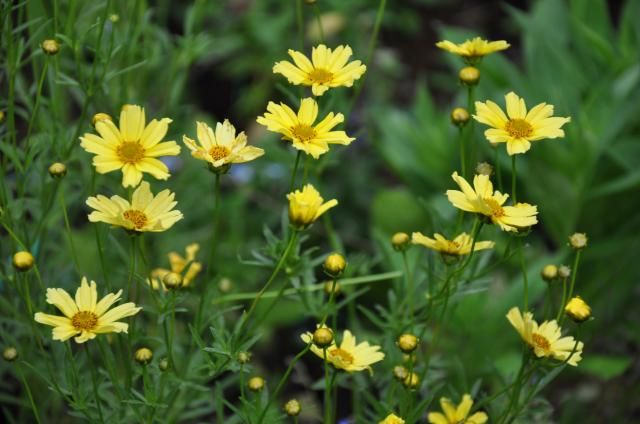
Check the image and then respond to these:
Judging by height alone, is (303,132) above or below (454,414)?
above

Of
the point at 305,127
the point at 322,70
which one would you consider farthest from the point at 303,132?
the point at 322,70

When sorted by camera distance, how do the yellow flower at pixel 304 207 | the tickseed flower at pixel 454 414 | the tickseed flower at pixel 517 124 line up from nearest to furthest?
the yellow flower at pixel 304 207
the tickseed flower at pixel 517 124
the tickseed flower at pixel 454 414

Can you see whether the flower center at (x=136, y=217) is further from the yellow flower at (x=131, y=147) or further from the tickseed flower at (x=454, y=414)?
the tickseed flower at (x=454, y=414)

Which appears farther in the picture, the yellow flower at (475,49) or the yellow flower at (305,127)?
the yellow flower at (475,49)

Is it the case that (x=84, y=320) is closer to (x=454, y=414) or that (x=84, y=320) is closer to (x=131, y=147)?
(x=131, y=147)

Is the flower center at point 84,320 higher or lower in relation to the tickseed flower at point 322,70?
lower

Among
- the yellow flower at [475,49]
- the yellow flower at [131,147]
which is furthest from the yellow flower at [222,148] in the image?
the yellow flower at [475,49]

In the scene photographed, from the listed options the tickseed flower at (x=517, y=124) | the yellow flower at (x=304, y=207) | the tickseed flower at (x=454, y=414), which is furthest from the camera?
the tickseed flower at (x=454, y=414)
